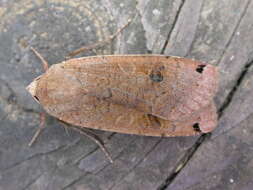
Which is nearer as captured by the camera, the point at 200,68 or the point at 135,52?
the point at 200,68

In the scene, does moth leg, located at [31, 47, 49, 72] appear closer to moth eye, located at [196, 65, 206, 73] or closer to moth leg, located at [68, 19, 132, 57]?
moth leg, located at [68, 19, 132, 57]

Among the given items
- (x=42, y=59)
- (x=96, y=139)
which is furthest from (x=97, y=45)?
A: (x=96, y=139)

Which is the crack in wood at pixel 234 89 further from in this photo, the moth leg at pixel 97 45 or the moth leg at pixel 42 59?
the moth leg at pixel 42 59

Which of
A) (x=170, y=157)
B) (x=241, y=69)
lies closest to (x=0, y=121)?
(x=170, y=157)

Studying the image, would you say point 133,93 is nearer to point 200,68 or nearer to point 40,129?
point 200,68

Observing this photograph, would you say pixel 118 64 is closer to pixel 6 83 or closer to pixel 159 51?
pixel 159 51

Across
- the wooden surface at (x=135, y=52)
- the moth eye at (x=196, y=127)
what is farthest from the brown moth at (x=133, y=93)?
the wooden surface at (x=135, y=52)
